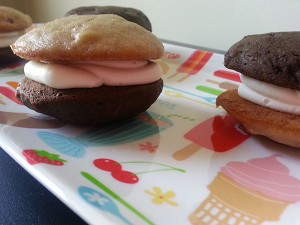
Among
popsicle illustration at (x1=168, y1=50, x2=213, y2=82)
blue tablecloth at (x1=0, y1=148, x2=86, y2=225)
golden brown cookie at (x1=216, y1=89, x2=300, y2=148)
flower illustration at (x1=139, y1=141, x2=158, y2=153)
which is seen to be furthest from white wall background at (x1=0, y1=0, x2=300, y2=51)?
blue tablecloth at (x1=0, y1=148, x2=86, y2=225)

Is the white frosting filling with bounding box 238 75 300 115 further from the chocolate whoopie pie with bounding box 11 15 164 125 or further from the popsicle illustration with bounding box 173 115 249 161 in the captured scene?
the chocolate whoopie pie with bounding box 11 15 164 125

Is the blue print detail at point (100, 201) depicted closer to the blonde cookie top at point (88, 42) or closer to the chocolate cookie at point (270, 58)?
the blonde cookie top at point (88, 42)

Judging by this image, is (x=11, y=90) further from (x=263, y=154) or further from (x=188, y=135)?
(x=263, y=154)

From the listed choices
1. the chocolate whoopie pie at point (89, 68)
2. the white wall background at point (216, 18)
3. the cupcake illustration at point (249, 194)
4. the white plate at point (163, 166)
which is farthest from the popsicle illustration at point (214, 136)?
the white wall background at point (216, 18)

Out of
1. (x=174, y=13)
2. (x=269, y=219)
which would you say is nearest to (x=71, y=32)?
(x=269, y=219)

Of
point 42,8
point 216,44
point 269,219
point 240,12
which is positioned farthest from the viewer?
point 42,8
